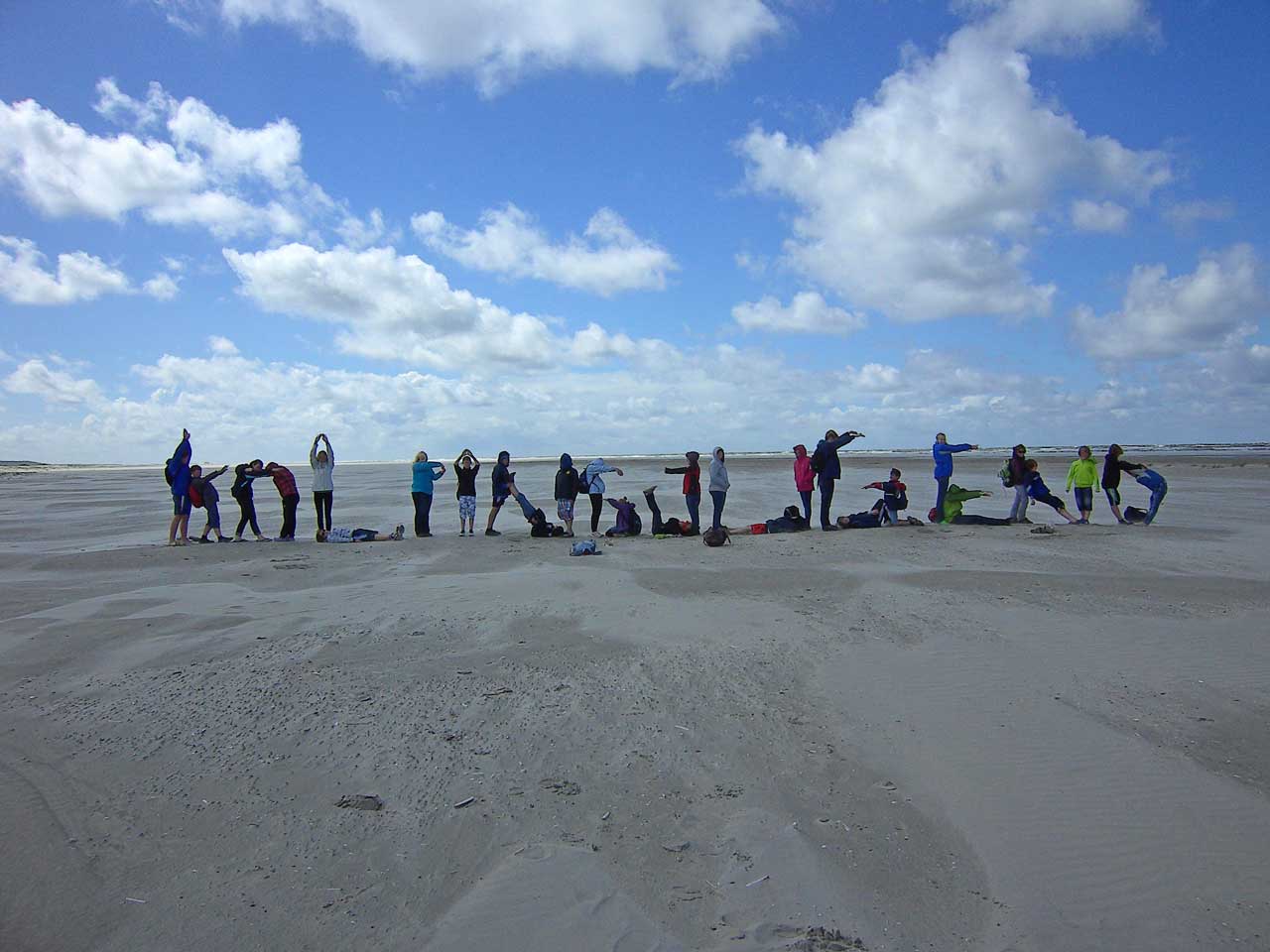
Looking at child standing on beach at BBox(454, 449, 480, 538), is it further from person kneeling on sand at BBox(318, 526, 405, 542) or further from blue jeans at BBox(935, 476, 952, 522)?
blue jeans at BBox(935, 476, 952, 522)

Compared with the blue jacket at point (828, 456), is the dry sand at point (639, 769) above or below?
below

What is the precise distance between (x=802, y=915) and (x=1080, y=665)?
4.59 m

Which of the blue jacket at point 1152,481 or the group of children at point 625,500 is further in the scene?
the blue jacket at point 1152,481

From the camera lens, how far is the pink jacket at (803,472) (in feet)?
53.7

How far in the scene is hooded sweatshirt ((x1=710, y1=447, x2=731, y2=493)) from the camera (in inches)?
622

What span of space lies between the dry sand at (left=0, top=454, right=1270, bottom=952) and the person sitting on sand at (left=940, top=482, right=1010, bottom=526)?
646 cm

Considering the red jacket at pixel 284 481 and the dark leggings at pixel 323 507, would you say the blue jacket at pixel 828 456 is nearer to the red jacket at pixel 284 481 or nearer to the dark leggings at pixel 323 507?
the dark leggings at pixel 323 507

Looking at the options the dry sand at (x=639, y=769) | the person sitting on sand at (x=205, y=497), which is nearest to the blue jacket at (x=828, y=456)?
the dry sand at (x=639, y=769)

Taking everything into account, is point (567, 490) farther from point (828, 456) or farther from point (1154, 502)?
point (1154, 502)

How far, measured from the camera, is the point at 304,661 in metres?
6.72

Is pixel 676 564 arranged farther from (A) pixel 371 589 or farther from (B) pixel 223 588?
(B) pixel 223 588

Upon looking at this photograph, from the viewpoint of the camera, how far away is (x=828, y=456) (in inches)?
640

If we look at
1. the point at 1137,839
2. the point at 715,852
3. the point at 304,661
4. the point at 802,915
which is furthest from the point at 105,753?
the point at 1137,839

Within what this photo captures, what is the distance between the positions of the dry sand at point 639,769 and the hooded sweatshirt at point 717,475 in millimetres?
6335
